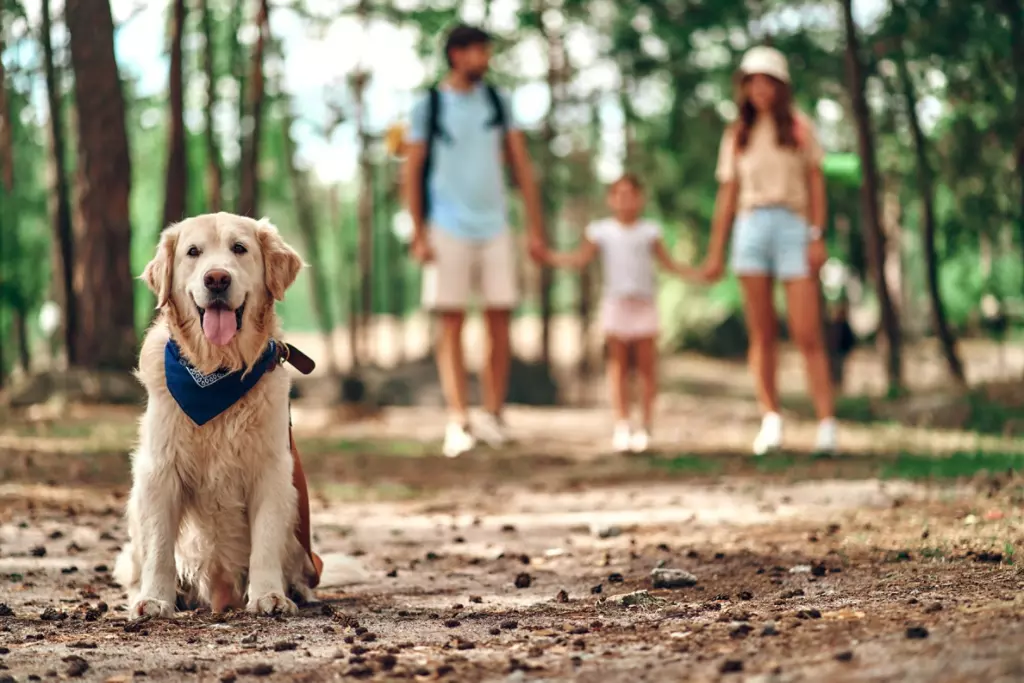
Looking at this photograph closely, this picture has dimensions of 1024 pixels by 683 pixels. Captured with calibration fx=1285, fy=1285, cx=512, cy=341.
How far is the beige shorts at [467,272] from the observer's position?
10953mm

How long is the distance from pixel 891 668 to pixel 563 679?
861 millimetres

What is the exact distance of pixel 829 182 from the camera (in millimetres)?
20438

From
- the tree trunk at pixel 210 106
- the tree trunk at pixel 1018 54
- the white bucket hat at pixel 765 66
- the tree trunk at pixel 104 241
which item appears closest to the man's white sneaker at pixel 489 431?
the white bucket hat at pixel 765 66

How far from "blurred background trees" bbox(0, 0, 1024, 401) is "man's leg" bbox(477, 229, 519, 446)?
290 centimetres

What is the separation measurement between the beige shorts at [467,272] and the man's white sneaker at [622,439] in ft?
5.22

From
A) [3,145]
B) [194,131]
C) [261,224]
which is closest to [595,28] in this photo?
[194,131]

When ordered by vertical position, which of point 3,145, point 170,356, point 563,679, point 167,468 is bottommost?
point 563,679

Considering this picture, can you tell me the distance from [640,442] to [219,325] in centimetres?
699

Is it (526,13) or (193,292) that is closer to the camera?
(193,292)

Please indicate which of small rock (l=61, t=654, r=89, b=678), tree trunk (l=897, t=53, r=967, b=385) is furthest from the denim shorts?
tree trunk (l=897, t=53, r=967, b=385)

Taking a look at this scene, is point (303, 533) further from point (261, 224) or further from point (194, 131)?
point (194, 131)

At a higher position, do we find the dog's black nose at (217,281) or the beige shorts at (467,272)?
the beige shorts at (467,272)

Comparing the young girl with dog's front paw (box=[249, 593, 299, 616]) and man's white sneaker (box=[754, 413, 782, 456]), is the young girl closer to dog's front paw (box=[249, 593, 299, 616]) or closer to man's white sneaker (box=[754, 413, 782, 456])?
man's white sneaker (box=[754, 413, 782, 456])

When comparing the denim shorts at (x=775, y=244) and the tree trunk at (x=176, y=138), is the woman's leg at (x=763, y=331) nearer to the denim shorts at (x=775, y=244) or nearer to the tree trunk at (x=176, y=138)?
the denim shorts at (x=775, y=244)
